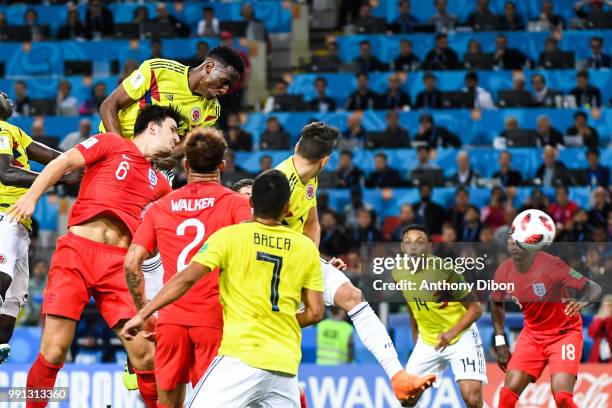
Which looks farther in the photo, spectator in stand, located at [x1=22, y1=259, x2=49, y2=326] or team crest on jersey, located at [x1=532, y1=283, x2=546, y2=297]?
spectator in stand, located at [x1=22, y1=259, x2=49, y2=326]

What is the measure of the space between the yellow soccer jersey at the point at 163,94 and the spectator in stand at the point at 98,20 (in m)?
12.7

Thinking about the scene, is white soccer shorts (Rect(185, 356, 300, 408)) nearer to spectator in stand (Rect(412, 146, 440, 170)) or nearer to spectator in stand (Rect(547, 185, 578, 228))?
spectator in stand (Rect(547, 185, 578, 228))

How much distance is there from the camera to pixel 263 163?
17594 millimetres

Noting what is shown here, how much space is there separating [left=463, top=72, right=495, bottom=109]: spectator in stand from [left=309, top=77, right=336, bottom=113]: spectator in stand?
231 centimetres

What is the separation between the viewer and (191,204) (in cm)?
734

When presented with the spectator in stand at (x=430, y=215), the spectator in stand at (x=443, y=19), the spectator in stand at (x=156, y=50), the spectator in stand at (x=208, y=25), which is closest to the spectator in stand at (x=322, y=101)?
the spectator in stand at (x=208, y=25)

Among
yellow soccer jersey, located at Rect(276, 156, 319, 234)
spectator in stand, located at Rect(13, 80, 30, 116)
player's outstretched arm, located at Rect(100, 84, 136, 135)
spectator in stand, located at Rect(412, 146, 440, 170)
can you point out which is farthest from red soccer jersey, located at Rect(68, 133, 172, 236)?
spectator in stand, located at Rect(13, 80, 30, 116)

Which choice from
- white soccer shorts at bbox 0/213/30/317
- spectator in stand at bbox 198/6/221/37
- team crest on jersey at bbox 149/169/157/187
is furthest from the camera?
spectator in stand at bbox 198/6/221/37

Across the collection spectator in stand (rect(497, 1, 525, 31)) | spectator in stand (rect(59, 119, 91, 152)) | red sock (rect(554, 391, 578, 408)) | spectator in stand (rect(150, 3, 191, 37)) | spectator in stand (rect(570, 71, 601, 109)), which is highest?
spectator in stand (rect(150, 3, 191, 37))

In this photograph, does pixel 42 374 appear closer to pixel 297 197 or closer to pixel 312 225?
pixel 297 197

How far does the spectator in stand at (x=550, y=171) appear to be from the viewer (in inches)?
698

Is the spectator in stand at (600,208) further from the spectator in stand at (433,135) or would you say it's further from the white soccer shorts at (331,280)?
the white soccer shorts at (331,280)

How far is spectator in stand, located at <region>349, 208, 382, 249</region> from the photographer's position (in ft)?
53.7

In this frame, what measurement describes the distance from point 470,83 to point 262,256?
1321 centimetres
